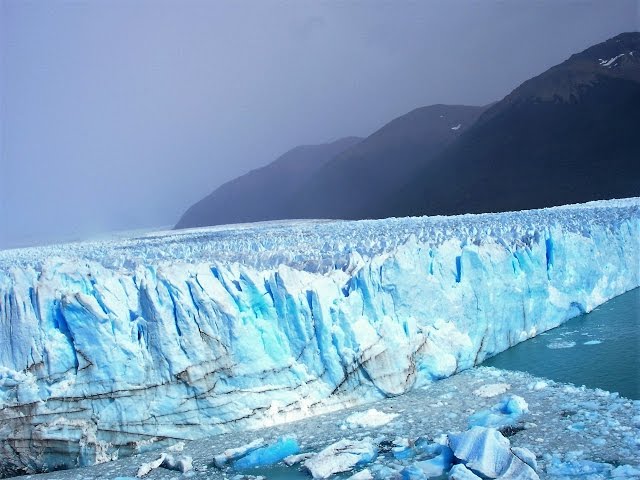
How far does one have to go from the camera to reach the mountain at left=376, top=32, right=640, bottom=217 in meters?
24.7

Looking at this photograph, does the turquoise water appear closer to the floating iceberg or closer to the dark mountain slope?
the floating iceberg

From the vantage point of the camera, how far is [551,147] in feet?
90.5

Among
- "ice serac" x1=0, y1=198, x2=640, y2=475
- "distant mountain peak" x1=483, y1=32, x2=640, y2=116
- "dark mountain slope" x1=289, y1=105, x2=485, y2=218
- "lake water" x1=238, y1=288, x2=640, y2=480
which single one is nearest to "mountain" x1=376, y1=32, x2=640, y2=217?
"distant mountain peak" x1=483, y1=32, x2=640, y2=116

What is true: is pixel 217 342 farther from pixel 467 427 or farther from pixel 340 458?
pixel 467 427

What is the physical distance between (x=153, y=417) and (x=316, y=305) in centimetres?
180

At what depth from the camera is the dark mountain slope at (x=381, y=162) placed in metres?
37.9

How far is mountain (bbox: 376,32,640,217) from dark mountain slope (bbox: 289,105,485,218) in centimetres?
489

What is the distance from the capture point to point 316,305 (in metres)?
5.32

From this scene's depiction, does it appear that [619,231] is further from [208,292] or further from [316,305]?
[208,292]

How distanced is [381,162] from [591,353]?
34279mm

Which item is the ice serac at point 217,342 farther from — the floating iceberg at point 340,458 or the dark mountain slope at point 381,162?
the dark mountain slope at point 381,162

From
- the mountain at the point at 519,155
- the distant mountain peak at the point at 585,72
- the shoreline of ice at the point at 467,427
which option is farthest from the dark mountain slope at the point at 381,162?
the shoreline of ice at the point at 467,427

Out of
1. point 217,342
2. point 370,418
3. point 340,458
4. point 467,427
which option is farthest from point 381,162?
point 340,458

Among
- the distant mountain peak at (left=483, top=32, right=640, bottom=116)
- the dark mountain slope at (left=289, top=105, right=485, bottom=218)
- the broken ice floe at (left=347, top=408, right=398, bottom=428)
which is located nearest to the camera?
the broken ice floe at (left=347, top=408, right=398, bottom=428)
